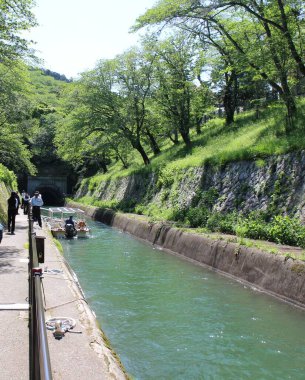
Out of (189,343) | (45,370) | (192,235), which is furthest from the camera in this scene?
(192,235)

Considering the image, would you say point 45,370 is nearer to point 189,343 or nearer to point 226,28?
point 189,343

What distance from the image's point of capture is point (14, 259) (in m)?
11.6

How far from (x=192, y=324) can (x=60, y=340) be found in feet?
13.4

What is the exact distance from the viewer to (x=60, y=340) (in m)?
5.89

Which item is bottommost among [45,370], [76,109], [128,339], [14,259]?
[128,339]

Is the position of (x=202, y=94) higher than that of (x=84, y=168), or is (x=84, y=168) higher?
(x=202, y=94)

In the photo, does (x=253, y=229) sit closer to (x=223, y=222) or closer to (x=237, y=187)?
(x=223, y=222)

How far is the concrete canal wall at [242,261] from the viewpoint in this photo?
10352mm

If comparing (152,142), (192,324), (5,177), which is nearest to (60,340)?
(192,324)

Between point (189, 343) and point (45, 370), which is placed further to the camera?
point (189, 343)

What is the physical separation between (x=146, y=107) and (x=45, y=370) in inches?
1323

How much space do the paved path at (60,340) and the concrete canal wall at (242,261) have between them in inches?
211

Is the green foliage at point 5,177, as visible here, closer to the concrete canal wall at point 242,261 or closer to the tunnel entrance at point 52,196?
the concrete canal wall at point 242,261

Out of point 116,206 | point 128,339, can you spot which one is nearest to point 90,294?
point 128,339
